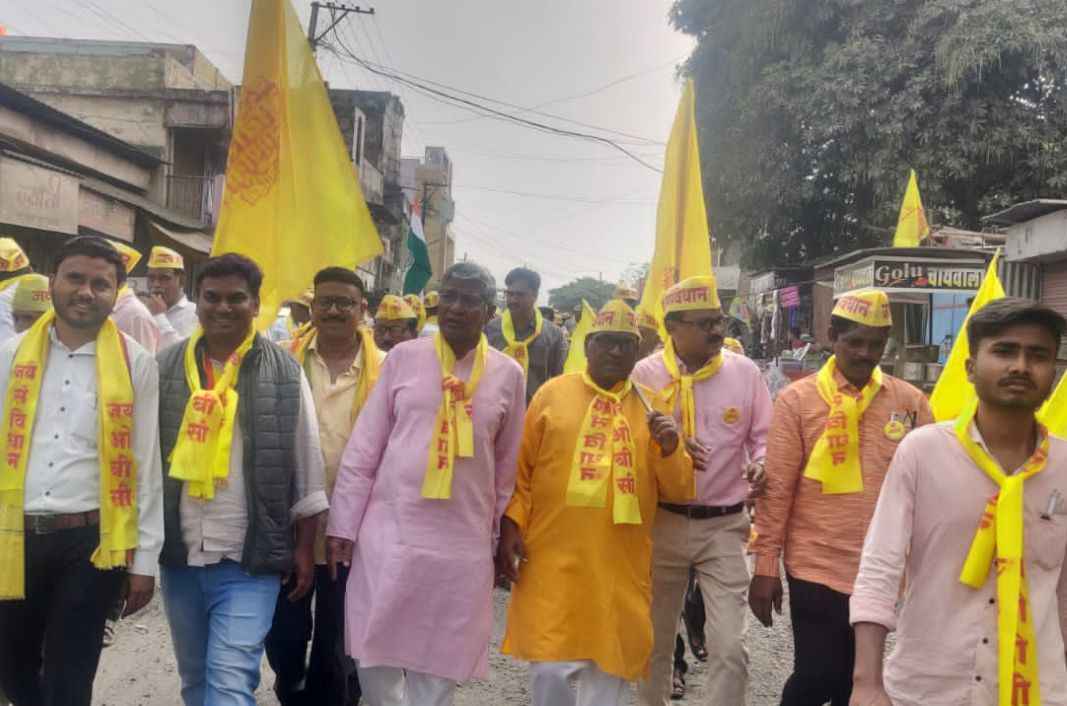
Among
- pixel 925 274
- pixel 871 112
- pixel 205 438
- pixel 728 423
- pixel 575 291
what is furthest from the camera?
pixel 575 291

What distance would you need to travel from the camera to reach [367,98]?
3672 cm

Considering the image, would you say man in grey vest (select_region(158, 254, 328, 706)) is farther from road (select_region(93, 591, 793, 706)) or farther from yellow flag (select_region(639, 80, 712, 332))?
yellow flag (select_region(639, 80, 712, 332))

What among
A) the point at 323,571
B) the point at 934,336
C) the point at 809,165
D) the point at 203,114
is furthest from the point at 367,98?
the point at 323,571

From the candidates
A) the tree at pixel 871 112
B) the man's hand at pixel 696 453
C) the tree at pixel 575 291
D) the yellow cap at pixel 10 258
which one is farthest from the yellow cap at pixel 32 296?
the tree at pixel 575 291

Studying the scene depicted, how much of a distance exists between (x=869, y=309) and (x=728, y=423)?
86 centimetres

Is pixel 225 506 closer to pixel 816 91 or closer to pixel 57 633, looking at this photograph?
pixel 57 633

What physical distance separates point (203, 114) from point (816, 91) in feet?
46.4

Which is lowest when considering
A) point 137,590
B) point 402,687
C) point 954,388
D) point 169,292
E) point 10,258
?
point 402,687

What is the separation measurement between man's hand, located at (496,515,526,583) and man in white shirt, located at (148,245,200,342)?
384 centimetres

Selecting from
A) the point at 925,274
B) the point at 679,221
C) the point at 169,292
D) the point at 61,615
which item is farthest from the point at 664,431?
the point at 925,274

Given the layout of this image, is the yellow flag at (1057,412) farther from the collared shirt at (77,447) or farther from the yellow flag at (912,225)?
the yellow flag at (912,225)

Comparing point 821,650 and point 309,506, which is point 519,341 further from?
point 821,650

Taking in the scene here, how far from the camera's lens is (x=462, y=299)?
3.90 m

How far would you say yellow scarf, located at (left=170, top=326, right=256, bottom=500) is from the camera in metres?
3.37
